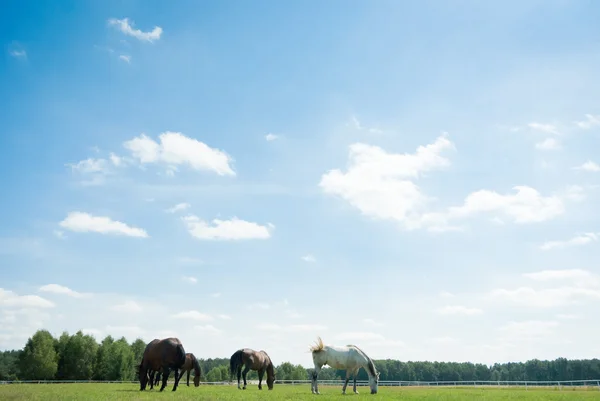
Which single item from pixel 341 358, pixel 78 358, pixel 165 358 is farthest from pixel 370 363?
pixel 78 358

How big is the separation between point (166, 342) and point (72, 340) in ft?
321

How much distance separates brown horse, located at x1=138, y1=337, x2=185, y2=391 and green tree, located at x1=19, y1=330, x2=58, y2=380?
90844 mm

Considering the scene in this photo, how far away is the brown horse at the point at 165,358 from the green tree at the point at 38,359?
9084cm

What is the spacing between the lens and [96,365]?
367 ft

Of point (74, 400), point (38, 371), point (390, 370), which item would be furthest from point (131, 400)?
point (390, 370)

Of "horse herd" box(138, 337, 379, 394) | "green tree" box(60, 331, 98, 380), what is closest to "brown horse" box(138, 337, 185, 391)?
"horse herd" box(138, 337, 379, 394)

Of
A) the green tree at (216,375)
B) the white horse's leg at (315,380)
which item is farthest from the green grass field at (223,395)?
the green tree at (216,375)


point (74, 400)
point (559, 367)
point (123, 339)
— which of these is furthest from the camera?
point (559, 367)

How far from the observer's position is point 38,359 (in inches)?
4011

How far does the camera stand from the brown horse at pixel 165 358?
2716 centimetres

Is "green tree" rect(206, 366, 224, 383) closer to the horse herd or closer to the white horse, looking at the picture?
the horse herd

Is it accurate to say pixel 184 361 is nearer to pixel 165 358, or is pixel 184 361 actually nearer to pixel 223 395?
pixel 165 358

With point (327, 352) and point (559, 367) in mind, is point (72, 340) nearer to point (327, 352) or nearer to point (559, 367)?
point (327, 352)

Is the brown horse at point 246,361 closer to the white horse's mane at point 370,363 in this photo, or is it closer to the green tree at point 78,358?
the white horse's mane at point 370,363
